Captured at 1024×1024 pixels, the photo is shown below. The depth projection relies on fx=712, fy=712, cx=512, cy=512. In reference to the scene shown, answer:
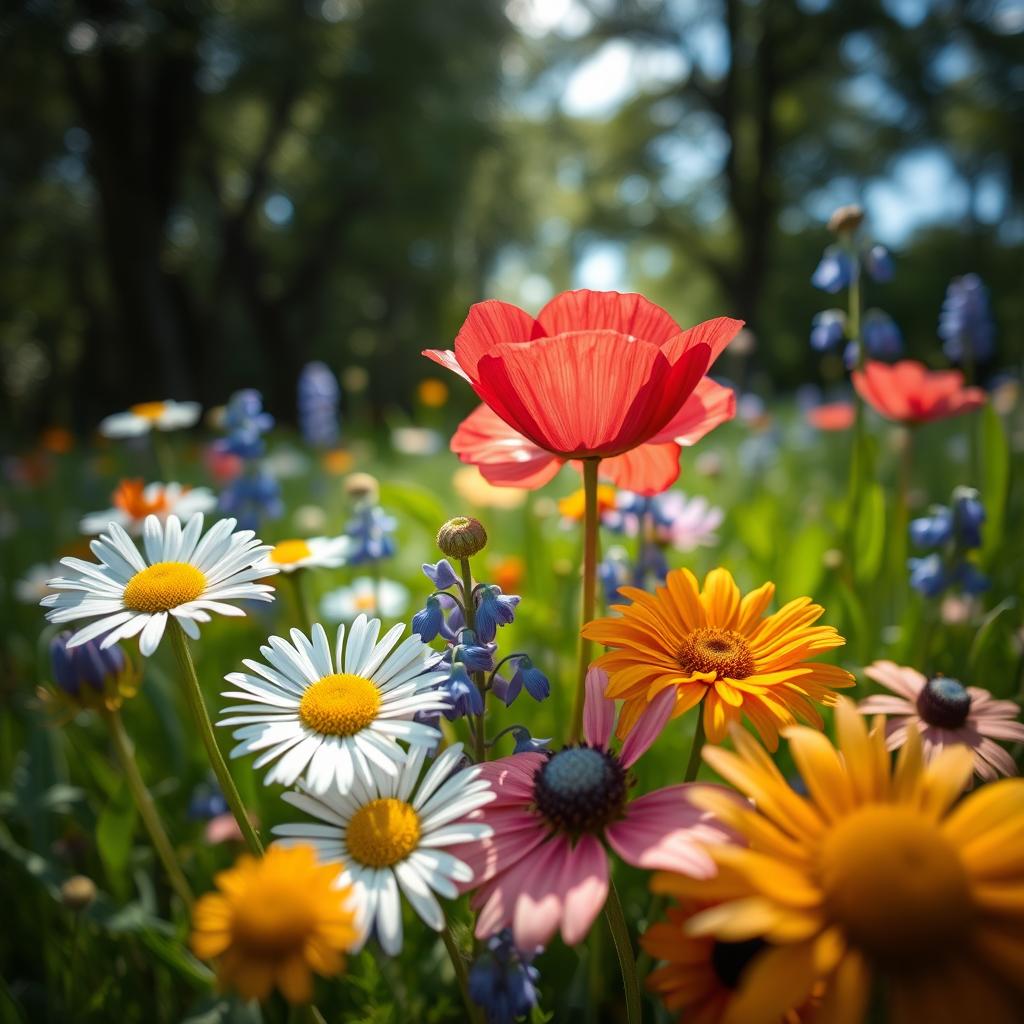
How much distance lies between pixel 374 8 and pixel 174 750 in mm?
14187

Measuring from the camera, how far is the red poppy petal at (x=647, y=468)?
31.1 inches

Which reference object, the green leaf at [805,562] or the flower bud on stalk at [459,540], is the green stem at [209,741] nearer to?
the flower bud on stalk at [459,540]

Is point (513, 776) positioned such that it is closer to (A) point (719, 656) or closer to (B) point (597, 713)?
(B) point (597, 713)

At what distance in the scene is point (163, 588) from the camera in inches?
24.8

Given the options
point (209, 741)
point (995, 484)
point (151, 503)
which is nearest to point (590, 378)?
point (209, 741)

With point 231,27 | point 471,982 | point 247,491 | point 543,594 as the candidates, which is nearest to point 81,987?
point 471,982

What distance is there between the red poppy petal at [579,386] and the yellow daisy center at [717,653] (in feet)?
0.65

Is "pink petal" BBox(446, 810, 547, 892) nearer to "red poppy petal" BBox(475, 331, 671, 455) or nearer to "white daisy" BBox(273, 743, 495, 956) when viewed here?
"white daisy" BBox(273, 743, 495, 956)

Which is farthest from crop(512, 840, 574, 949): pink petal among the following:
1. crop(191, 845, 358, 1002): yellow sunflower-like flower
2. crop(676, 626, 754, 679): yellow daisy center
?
crop(676, 626, 754, 679): yellow daisy center

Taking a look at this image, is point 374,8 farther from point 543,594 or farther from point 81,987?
point 81,987

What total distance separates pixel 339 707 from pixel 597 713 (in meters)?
0.23

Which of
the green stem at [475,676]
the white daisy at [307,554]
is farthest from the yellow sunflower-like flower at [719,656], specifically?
the white daisy at [307,554]

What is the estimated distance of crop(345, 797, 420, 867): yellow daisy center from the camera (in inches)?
20.2

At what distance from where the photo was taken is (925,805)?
476mm
